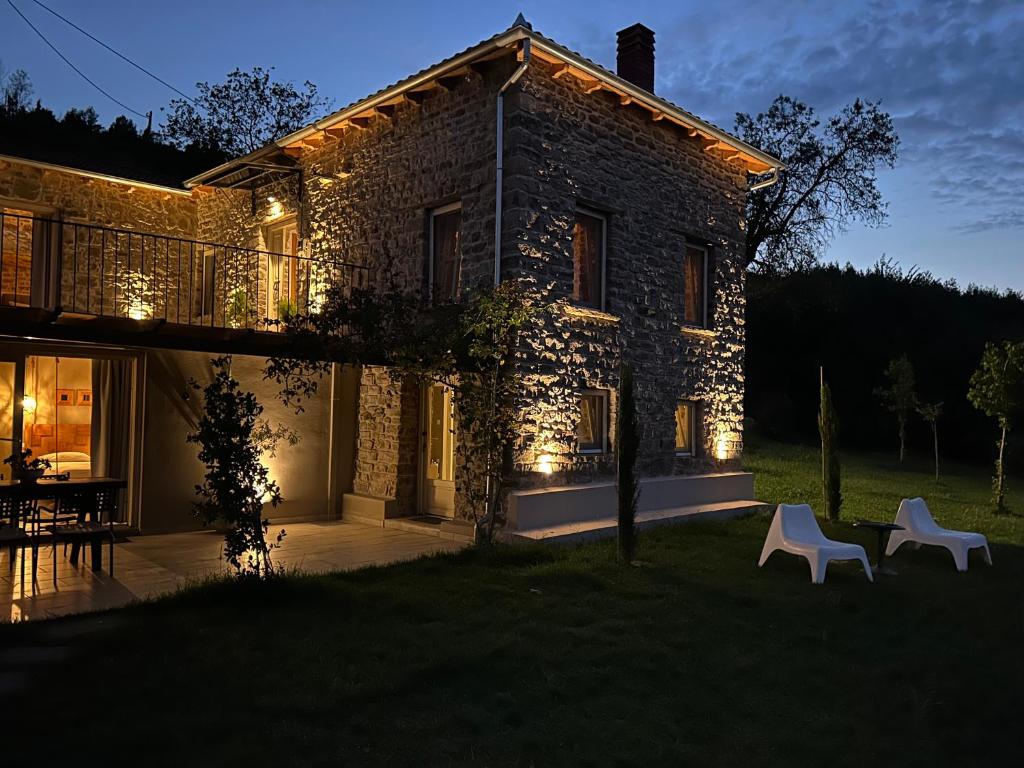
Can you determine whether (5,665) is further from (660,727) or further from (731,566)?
(731,566)

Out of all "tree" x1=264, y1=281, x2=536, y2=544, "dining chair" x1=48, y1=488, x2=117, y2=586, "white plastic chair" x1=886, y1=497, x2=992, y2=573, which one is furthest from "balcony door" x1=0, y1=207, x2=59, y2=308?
"white plastic chair" x1=886, y1=497, x2=992, y2=573

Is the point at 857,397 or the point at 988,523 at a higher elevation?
the point at 857,397

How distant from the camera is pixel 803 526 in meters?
7.73

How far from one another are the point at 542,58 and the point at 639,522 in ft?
18.9

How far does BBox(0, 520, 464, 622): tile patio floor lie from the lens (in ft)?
19.4

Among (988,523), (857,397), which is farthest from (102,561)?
(857,397)

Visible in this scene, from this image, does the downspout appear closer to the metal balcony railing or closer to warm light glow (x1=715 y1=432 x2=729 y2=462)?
the metal balcony railing

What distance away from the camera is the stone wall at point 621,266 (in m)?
8.79

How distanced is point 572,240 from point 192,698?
6941 millimetres

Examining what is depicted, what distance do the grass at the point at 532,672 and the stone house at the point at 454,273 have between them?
8.20ft

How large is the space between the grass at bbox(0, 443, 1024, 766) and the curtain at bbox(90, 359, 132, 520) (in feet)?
12.8

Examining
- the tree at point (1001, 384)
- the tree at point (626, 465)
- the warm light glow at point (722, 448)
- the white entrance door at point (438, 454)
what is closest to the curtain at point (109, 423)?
Result: the white entrance door at point (438, 454)

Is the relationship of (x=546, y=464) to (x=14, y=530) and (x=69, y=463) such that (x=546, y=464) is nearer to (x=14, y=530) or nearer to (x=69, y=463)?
(x=14, y=530)

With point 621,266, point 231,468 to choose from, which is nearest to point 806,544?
point 621,266
